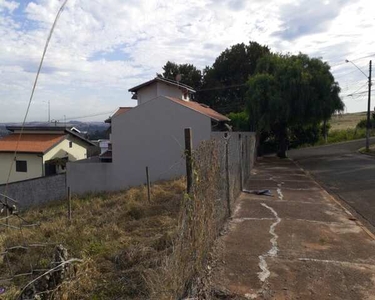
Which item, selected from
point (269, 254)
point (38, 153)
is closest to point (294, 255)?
point (269, 254)

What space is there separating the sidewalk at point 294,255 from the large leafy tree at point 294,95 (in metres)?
16.9

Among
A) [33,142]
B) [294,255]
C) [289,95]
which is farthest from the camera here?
[33,142]

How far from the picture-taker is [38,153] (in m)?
27.5

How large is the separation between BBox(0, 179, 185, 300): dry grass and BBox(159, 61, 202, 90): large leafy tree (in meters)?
41.8

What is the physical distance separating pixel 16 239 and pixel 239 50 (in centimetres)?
4640

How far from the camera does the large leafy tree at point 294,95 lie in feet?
83.3

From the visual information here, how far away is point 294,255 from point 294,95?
832 inches

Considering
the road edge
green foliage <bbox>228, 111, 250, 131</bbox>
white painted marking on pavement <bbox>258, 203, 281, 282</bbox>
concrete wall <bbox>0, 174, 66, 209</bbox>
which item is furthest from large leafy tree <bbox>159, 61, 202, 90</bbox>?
white painted marking on pavement <bbox>258, 203, 281, 282</bbox>

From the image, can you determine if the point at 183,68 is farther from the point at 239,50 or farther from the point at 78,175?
the point at 78,175

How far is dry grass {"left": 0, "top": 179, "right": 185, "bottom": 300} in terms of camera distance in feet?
14.4

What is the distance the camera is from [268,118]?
26.1 metres

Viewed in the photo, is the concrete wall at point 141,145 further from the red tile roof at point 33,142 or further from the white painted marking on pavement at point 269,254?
the white painted marking on pavement at point 269,254

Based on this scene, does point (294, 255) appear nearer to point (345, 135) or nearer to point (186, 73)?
point (345, 135)

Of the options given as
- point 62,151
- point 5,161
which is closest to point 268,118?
point 62,151
